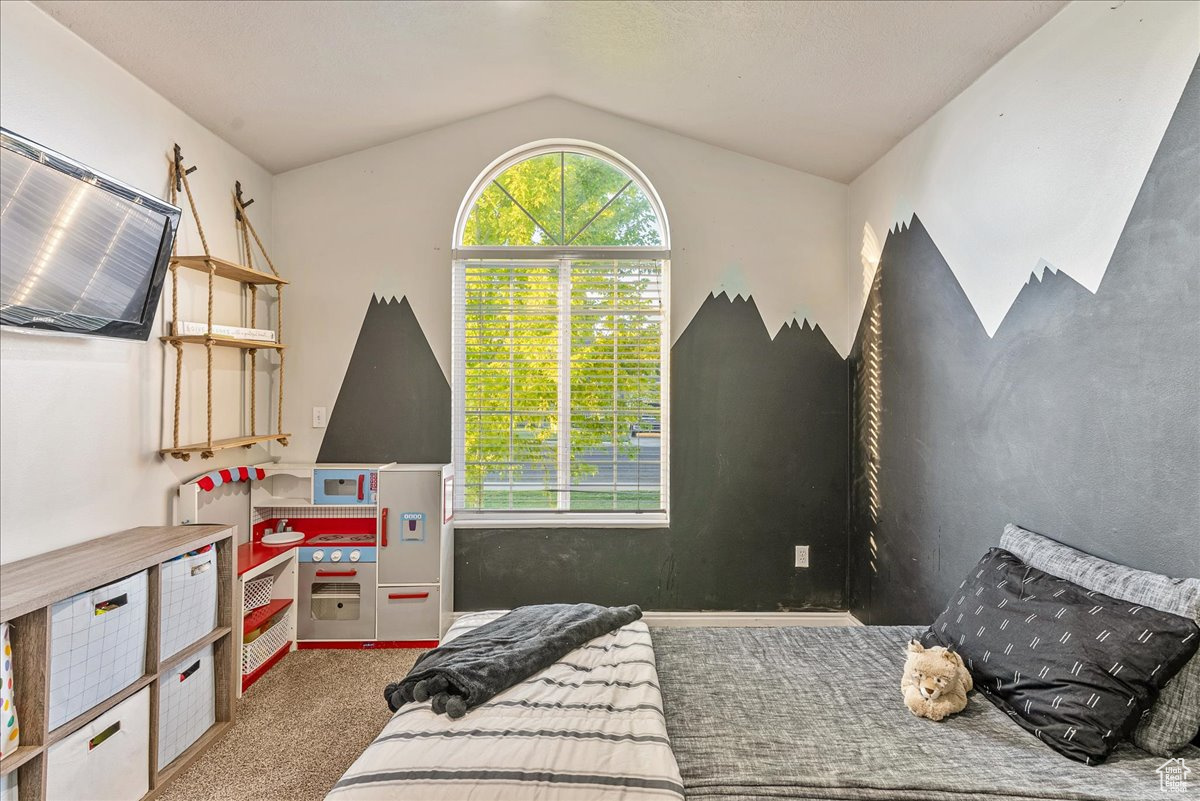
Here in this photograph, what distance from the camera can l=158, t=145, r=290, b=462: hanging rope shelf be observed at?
101 inches

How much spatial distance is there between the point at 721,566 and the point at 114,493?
2.79 metres

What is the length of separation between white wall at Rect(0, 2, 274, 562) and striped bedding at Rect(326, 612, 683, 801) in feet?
4.57

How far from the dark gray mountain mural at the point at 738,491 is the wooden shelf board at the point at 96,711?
6.43ft

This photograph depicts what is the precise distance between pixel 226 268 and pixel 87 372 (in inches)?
32.6

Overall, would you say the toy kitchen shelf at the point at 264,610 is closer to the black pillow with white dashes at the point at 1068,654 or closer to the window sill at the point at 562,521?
the window sill at the point at 562,521

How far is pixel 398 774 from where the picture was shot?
131 centimetres

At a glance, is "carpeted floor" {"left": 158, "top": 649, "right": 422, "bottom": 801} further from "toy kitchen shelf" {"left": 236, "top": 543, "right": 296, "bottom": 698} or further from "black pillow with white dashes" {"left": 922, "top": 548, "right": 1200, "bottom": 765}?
"black pillow with white dashes" {"left": 922, "top": 548, "right": 1200, "bottom": 765}

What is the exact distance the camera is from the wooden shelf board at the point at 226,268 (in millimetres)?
2592

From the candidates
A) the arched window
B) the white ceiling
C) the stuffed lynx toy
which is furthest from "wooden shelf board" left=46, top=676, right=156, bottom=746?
the stuffed lynx toy

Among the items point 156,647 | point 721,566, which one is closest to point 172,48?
point 156,647

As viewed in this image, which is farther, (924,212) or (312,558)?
(312,558)

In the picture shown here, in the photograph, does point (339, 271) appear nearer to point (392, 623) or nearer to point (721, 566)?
point (392, 623)

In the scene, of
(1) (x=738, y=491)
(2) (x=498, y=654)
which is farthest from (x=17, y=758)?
(1) (x=738, y=491)

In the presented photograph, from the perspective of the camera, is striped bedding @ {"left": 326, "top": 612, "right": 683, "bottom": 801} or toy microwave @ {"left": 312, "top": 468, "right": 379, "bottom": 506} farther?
toy microwave @ {"left": 312, "top": 468, "right": 379, "bottom": 506}
